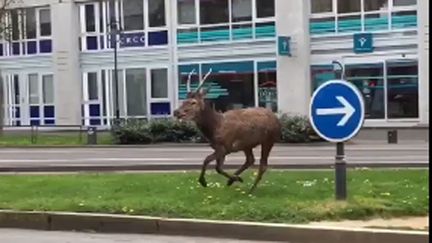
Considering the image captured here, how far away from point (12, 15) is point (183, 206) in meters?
37.4

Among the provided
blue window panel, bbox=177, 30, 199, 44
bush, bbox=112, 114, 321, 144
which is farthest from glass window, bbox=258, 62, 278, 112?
bush, bbox=112, 114, 321, 144

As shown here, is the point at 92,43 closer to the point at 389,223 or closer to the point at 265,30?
the point at 265,30

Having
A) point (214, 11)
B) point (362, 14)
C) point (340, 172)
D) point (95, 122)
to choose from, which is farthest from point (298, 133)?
point (340, 172)

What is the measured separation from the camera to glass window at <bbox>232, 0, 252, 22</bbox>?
41062mm

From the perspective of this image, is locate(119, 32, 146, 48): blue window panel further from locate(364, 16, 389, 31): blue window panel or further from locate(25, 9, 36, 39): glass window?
locate(364, 16, 389, 31): blue window panel

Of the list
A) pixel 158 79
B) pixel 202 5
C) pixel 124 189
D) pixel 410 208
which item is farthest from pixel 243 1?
pixel 410 208

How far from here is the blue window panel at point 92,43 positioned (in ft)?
150

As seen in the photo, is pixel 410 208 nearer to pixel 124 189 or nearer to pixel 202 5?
pixel 124 189

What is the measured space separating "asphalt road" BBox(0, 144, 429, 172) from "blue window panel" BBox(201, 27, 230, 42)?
1221 cm

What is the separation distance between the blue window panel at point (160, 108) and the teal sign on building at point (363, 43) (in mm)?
10350

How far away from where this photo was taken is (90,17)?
152ft

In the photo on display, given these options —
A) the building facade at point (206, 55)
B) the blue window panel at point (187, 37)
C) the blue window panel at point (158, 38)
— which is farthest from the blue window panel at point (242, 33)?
the blue window panel at point (158, 38)

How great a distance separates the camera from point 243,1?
1629 inches

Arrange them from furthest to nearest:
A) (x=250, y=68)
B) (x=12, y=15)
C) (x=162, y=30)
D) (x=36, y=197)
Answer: (x=12, y=15) < (x=162, y=30) < (x=250, y=68) < (x=36, y=197)
